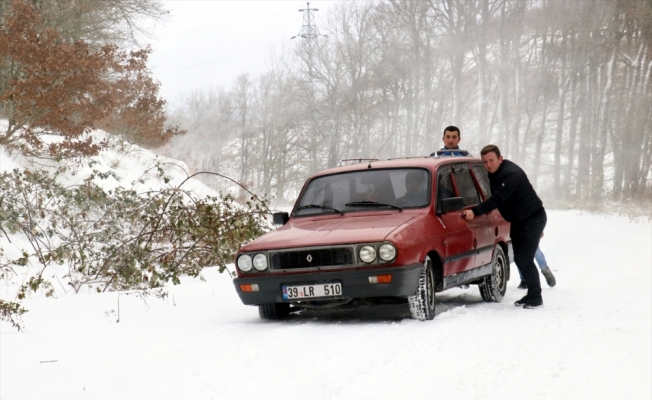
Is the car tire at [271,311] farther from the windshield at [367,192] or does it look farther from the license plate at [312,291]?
the windshield at [367,192]

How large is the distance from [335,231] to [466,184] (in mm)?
2518

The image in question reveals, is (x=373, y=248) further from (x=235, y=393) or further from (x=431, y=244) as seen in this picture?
(x=235, y=393)

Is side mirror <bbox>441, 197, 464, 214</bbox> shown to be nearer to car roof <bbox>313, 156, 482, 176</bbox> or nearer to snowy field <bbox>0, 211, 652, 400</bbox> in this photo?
car roof <bbox>313, 156, 482, 176</bbox>

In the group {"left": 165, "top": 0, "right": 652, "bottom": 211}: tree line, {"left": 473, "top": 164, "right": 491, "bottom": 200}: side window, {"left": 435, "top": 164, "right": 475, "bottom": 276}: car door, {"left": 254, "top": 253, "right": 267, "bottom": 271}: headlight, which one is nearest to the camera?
{"left": 254, "top": 253, "right": 267, "bottom": 271}: headlight

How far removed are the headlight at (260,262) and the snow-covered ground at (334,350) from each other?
1.76 feet

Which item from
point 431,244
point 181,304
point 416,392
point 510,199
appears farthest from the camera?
point 181,304

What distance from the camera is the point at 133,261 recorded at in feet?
37.2

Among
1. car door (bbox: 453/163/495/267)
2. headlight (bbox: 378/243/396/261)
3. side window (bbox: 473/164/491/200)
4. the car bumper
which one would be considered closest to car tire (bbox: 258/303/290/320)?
the car bumper

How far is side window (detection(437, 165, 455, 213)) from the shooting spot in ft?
27.6

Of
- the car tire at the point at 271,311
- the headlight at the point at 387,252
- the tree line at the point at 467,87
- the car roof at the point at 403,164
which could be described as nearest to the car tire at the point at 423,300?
the headlight at the point at 387,252

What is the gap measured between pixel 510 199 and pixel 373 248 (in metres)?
2.41

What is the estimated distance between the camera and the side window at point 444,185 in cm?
840

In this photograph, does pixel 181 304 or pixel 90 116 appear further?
pixel 90 116

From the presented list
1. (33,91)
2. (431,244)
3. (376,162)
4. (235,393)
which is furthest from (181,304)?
(33,91)
